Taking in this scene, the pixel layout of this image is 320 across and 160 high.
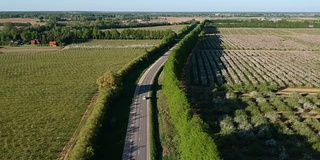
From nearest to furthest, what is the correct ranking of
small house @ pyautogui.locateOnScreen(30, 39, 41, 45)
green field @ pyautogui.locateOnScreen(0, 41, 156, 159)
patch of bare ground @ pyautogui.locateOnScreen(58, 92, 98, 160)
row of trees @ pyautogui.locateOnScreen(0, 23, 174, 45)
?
1. patch of bare ground @ pyautogui.locateOnScreen(58, 92, 98, 160)
2. green field @ pyautogui.locateOnScreen(0, 41, 156, 159)
3. small house @ pyautogui.locateOnScreen(30, 39, 41, 45)
4. row of trees @ pyautogui.locateOnScreen(0, 23, 174, 45)

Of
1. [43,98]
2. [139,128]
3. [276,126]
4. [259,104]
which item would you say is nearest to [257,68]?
[259,104]

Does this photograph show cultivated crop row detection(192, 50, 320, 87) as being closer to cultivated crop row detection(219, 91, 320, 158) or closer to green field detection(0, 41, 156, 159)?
cultivated crop row detection(219, 91, 320, 158)

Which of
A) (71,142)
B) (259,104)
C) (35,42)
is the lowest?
(71,142)

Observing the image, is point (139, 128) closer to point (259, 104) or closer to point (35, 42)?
point (259, 104)

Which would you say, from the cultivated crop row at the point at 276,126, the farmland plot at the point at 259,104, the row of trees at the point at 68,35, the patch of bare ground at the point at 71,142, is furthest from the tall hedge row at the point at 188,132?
the row of trees at the point at 68,35

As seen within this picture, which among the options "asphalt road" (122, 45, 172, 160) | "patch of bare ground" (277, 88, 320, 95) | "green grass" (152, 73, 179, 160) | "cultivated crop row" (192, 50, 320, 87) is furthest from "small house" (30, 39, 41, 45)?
"patch of bare ground" (277, 88, 320, 95)

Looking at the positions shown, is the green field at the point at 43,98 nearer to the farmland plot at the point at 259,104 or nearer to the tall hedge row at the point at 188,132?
the tall hedge row at the point at 188,132

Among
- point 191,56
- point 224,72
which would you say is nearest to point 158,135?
point 224,72
